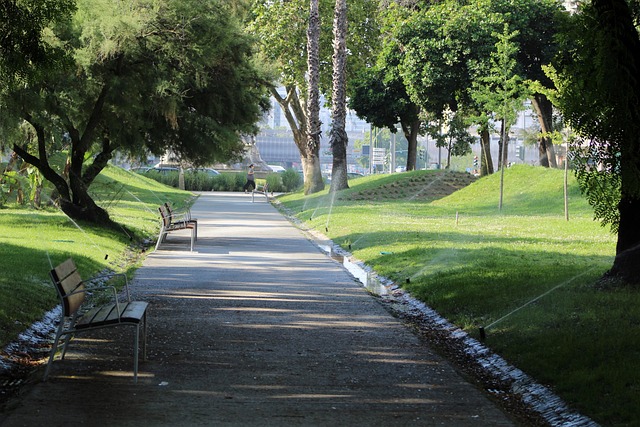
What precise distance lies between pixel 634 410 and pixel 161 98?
51.2 feet

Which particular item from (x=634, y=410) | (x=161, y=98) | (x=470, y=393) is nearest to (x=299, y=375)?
(x=470, y=393)

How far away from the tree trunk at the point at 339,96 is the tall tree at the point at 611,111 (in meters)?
27.9

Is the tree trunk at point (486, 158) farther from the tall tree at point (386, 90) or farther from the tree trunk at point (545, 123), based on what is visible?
the tall tree at point (386, 90)

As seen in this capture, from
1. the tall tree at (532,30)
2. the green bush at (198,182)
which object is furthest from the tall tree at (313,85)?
the green bush at (198,182)

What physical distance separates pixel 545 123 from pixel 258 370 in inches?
1392

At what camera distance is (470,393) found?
7715 mm

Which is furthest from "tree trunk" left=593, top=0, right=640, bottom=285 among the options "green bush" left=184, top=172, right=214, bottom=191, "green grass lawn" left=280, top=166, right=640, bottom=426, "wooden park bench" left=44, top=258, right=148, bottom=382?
"green bush" left=184, top=172, right=214, bottom=191

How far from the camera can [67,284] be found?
8312 millimetres

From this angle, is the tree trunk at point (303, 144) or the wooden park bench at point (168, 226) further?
the tree trunk at point (303, 144)

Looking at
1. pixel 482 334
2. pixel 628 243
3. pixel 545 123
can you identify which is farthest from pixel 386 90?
pixel 482 334

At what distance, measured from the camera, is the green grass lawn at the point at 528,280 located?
785cm

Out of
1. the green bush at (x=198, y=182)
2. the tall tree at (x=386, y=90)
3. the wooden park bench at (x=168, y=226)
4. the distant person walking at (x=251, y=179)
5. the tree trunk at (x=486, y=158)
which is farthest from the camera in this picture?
the green bush at (x=198, y=182)

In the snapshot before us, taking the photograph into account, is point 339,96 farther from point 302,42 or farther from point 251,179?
point 251,179

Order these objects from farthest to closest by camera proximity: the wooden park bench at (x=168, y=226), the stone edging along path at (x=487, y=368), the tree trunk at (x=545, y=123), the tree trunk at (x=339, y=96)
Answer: the tree trunk at (x=545, y=123), the tree trunk at (x=339, y=96), the wooden park bench at (x=168, y=226), the stone edging along path at (x=487, y=368)
